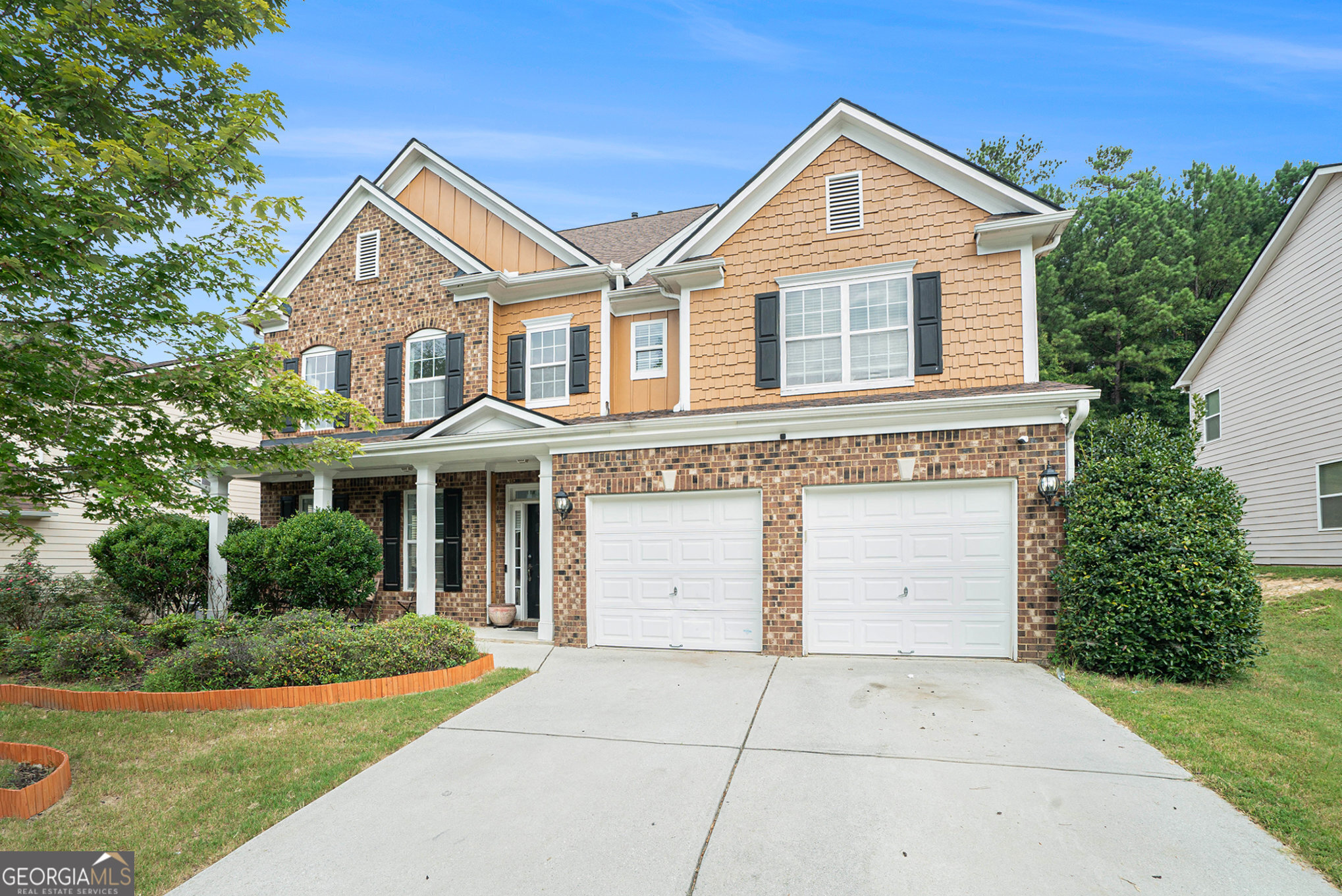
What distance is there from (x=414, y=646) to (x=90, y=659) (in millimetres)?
4342

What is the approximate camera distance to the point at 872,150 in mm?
10984

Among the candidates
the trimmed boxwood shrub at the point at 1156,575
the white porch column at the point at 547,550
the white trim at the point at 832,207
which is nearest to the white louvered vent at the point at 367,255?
the white porch column at the point at 547,550

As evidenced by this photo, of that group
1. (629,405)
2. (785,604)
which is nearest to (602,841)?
(785,604)

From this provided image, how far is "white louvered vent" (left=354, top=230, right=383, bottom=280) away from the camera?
47.5ft

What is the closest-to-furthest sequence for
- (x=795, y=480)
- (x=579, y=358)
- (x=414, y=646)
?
(x=414, y=646) < (x=795, y=480) < (x=579, y=358)

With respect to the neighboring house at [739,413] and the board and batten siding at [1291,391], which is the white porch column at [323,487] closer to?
the neighboring house at [739,413]

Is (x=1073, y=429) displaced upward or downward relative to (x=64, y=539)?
upward

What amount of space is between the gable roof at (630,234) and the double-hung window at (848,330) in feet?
13.9

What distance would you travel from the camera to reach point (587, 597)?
10.5 meters

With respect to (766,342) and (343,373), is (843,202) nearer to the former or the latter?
(766,342)

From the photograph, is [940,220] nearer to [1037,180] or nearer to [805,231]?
[805,231]

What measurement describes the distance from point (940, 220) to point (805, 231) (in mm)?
1954

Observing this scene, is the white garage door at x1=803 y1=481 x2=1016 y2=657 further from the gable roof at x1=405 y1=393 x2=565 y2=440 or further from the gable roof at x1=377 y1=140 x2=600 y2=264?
the gable roof at x1=377 y1=140 x2=600 y2=264

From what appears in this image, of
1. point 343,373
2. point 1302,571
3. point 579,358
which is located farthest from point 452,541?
point 1302,571
